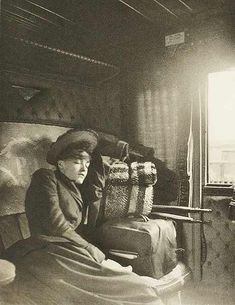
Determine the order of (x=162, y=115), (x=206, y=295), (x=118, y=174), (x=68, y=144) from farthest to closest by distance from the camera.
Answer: (x=162, y=115) → (x=206, y=295) → (x=118, y=174) → (x=68, y=144)

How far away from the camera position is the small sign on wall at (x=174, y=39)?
215 centimetres

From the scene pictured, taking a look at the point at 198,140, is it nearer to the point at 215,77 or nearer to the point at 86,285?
the point at 215,77

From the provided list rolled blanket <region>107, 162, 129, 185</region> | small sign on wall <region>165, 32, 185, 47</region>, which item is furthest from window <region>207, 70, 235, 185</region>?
rolled blanket <region>107, 162, 129, 185</region>

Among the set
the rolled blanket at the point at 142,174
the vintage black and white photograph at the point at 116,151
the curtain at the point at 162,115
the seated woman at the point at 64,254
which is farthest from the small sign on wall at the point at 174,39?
the seated woman at the point at 64,254

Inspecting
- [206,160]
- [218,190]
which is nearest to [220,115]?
[206,160]

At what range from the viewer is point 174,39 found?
2174 millimetres

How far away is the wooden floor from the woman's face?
39.0 inches

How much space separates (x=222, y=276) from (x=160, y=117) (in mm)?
990

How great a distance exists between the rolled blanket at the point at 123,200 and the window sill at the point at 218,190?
1.41 ft

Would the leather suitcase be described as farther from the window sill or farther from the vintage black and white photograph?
the window sill

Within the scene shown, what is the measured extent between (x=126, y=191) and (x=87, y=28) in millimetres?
929

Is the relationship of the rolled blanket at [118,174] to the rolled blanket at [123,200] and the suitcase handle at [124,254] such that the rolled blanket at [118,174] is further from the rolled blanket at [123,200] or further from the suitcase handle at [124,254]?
the suitcase handle at [124,254]

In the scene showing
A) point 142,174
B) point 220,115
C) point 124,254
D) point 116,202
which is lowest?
point 124,254

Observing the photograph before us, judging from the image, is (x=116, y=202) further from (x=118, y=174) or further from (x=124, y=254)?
(x=124, y=254)
